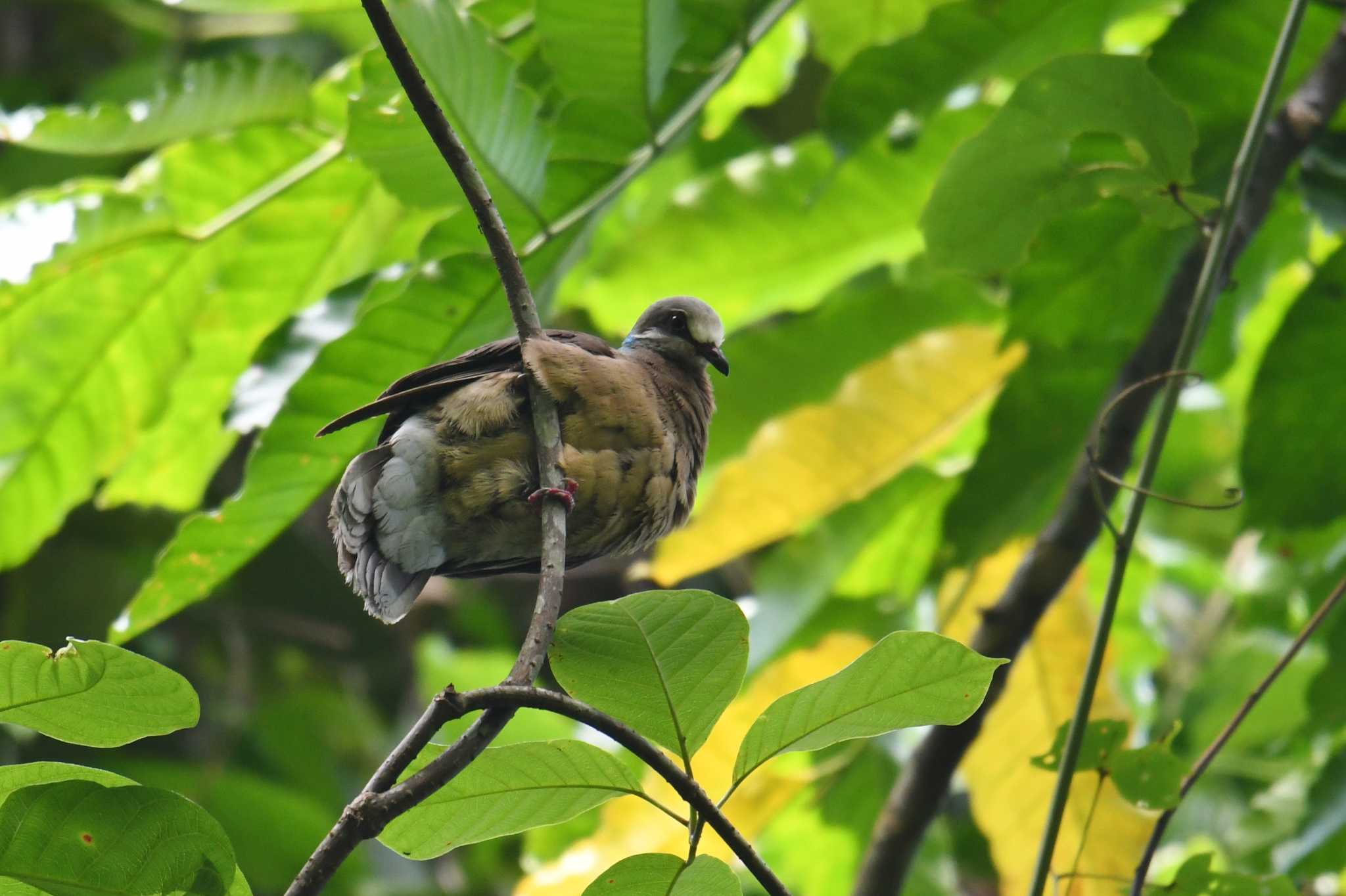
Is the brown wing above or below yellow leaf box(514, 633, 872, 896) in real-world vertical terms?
above

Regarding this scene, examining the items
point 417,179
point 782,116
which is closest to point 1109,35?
point 782,116

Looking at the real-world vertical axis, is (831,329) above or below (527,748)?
below

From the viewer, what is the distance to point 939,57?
281 cm

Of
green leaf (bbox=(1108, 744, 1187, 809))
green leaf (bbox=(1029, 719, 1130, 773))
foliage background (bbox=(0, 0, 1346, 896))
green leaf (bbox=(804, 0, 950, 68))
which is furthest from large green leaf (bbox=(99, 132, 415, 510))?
green leaf (bbox=(1108, 744, 1187, 809))

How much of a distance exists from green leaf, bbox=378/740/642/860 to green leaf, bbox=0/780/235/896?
0.63 feet

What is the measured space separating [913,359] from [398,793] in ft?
7.08

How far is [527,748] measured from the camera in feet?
4.61

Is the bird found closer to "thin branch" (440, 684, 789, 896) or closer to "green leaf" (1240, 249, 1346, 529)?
"thin branch" (440, 684, 789, 896)

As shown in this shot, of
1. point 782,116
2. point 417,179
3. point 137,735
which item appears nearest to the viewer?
point 137,735

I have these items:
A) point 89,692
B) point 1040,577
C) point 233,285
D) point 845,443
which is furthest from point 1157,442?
point 233,285

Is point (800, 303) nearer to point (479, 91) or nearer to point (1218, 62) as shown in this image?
point (1218, 62)

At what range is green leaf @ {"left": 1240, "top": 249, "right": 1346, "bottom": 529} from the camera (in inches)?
110

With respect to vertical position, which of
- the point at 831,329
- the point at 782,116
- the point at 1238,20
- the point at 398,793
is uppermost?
the point at 398,793

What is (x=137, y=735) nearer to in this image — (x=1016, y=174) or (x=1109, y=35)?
(x=1016, y=174)
